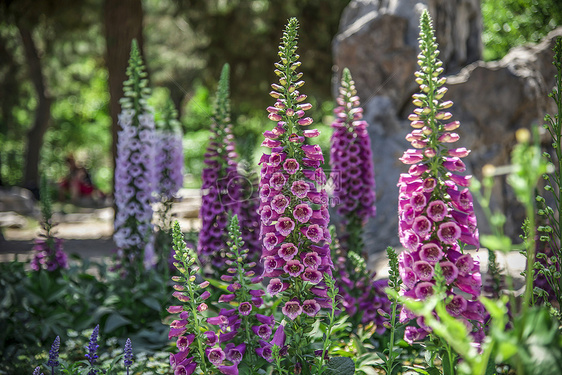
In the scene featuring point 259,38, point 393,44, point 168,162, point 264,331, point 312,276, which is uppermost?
point 259,38

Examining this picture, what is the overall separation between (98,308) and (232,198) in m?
1.46

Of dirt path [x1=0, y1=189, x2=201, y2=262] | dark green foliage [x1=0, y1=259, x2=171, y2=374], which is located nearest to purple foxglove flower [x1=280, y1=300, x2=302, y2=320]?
dark green foliage [x1=0, y1=259, x2=171, y2=374]

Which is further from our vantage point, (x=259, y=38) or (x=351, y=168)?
(x=259, y=38)

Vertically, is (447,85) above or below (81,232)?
above

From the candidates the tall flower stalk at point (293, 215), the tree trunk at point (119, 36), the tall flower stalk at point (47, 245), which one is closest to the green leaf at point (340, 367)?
the tall flower stalk at point (293, 215)

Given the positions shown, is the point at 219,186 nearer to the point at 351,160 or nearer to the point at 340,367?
the point at 351,160

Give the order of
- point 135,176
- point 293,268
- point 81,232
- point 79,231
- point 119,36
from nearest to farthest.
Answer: point 293,268 → point 135,176 → point 119,36 → point 81,232 → point 79,231

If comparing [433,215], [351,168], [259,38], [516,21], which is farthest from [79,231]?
[433,215]

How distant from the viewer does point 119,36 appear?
9.16m

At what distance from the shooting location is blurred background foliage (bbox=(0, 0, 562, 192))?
31.0 feet

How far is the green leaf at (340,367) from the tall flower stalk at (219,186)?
62.0 inches

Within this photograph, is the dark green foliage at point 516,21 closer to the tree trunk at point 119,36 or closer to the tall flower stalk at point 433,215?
the tall flower stalk at point 433,215

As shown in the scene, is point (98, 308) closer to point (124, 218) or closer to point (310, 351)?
point (124, 218)

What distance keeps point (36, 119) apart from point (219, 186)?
1513cm
